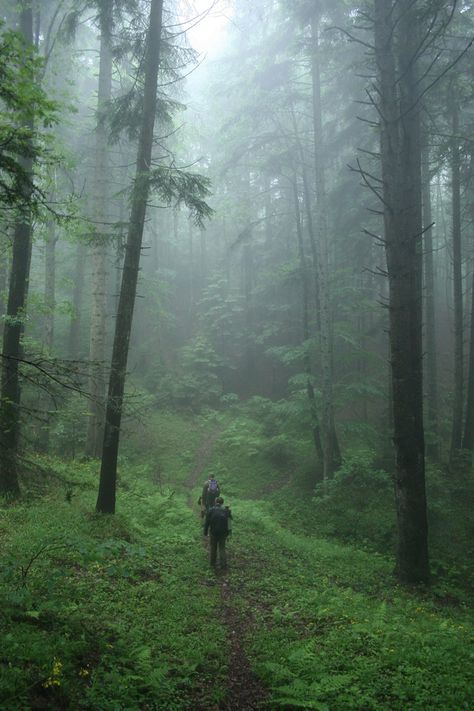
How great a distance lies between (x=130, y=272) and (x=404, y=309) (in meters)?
5.80

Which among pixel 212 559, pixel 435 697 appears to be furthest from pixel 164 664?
pixel 212 559

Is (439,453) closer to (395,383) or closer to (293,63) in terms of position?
(395,383)

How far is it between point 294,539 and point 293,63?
17.1 m

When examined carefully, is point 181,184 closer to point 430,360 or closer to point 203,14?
point 203,14

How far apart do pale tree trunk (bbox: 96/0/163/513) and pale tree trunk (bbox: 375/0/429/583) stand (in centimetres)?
486

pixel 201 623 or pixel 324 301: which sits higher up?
pixel 324 301

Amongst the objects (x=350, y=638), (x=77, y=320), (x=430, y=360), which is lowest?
(x=350, y=638)

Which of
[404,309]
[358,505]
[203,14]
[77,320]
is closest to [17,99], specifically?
[404,309]

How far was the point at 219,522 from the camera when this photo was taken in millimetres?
9234

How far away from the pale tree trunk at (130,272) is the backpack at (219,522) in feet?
7.06

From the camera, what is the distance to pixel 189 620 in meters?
6.25

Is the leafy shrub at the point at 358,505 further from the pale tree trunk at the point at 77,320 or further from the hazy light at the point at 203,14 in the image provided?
the pale tree trunk at the point at 77,320

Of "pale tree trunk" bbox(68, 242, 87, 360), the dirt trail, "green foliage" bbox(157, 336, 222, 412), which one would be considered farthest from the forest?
"green foliage" bbox(157, 336, 222, 412)

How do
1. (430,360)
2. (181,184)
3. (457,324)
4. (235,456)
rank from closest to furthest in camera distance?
(181,184), (457,324), (430,360), (235,456)
